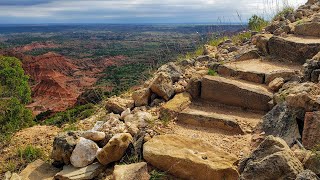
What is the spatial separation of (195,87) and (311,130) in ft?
9.53

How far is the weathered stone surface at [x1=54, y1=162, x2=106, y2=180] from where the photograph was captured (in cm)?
511

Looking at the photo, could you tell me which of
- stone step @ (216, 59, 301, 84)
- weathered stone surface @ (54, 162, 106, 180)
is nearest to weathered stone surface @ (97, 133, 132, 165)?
weathered stone surface @ (54, 162, 106, 180)

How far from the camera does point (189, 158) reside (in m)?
4.73

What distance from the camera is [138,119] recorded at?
618cm

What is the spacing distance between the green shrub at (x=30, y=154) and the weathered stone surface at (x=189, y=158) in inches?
83.5


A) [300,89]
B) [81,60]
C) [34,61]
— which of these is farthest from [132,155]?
[81,60]

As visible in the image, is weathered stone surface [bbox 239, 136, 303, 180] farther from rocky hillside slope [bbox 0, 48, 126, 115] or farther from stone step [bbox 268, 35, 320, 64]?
rocky hillside slope [bbox 0, 48, 126, 115]

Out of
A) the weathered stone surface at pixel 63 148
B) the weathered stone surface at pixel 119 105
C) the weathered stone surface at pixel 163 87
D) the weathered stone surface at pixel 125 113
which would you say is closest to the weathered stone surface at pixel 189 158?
the weathered stone surface at pixel 63 148

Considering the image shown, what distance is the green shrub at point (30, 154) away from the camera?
6059mm

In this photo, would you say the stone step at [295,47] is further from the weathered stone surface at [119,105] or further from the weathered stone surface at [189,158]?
the weathered stone surface at [189,158]

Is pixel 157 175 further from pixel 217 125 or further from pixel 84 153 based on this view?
pixel 217 125

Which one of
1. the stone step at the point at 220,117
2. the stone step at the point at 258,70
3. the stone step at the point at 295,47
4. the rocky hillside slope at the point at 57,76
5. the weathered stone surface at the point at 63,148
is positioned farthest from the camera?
the rocky hillside slope at the point at 57,76

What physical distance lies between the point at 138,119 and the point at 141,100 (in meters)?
0.99

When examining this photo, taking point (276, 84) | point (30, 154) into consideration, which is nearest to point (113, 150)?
point (30, 154)
